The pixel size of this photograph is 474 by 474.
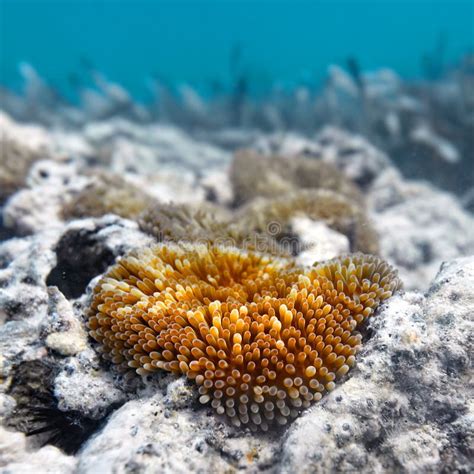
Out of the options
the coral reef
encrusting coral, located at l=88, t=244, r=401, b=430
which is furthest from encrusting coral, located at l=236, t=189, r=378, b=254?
the coral reef

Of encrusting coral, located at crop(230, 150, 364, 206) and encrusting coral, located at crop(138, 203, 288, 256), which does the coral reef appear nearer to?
encrusting coral, located at crop(138, 203, 288, 256)

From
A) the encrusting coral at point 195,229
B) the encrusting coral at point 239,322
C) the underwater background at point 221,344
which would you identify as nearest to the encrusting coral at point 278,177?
the underwater background at point 221,344

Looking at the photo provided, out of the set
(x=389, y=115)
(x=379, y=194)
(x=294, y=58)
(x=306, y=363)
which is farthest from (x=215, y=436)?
(x=294, y=58)


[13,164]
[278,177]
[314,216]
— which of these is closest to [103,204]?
[314,216]

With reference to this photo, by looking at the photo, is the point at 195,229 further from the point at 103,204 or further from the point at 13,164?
the point at 13,164

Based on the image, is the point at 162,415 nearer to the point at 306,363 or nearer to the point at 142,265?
the point at 306,363

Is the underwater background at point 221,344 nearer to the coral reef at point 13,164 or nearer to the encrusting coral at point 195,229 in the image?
the encrusting coral at point 195,229
